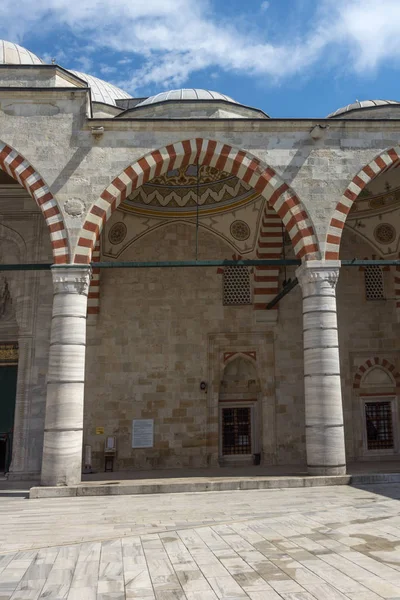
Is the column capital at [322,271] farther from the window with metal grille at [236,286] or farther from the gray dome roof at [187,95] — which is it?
the gray dome roof at [187,95]

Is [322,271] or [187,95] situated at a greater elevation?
[187,95]

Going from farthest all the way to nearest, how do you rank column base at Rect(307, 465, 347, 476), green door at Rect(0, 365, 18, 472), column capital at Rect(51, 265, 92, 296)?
green door at Rect(0, 365, 18, 472)
column capital at Rect(51, 265, 92, 296)
column base at Rect(307, 465, 347, 476)

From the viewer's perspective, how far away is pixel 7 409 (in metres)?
9.73

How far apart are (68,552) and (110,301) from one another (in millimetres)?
7347

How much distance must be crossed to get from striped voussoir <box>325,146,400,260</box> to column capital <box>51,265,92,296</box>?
372 centimetres

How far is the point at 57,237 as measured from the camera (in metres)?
7.43

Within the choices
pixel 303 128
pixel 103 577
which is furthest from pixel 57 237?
pixel 103 577

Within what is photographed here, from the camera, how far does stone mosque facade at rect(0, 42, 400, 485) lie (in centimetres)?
763

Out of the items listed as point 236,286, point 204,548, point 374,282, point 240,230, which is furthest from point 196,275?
point 204,548

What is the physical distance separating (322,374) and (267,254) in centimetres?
387

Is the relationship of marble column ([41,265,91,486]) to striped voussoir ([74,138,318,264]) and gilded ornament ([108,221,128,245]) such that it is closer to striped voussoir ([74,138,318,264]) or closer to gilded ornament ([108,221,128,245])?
striped voussoir ([74,138,318,264])

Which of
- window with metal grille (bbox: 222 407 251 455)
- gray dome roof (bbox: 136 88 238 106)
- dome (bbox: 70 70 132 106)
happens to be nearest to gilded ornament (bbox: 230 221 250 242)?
gray dome roof (bbox: 136 88 238 106)

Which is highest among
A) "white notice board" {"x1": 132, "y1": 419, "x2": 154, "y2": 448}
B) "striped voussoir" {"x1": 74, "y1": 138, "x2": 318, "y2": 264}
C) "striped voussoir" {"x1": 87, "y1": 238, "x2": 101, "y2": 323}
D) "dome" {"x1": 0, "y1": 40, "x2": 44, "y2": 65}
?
"dome" {"x1": 0, "y1": 40, "x2": 44, "y2": 65}

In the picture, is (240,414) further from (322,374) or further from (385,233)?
(385,233)
